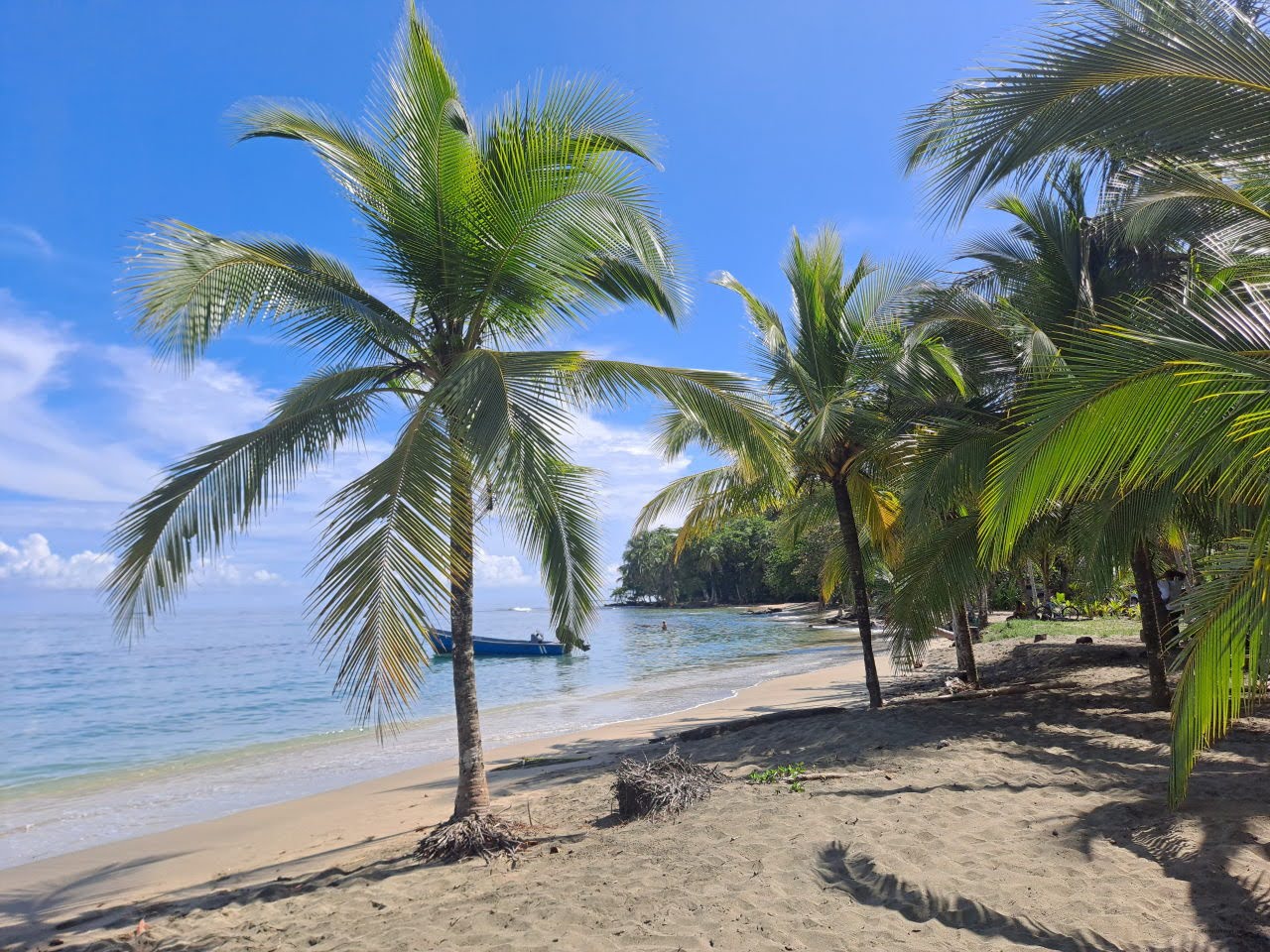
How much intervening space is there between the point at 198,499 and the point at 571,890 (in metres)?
3.39

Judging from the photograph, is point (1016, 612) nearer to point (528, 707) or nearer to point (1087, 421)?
point (528, 707)

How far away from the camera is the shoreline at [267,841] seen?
6.38m

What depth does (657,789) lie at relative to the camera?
6027mm

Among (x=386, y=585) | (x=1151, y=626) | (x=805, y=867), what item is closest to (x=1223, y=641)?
(x=805, y=867)

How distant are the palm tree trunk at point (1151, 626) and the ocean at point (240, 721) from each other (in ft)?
25.4

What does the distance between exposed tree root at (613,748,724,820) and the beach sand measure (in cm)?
26

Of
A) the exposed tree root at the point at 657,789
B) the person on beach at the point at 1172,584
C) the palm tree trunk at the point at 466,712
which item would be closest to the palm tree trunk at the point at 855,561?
the exposed tree root at the point at 657,789

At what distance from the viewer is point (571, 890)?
174 inches

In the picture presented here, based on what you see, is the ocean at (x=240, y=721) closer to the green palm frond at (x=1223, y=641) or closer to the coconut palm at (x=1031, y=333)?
the green palm frond at (x=1223, y=641)

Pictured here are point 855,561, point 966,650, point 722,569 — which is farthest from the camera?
point 722,569

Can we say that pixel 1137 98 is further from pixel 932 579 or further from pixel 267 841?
pixel 267 841

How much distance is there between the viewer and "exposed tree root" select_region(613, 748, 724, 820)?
234 inches

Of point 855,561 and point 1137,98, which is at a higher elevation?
point 1137,98

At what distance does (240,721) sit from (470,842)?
15.7 meters
